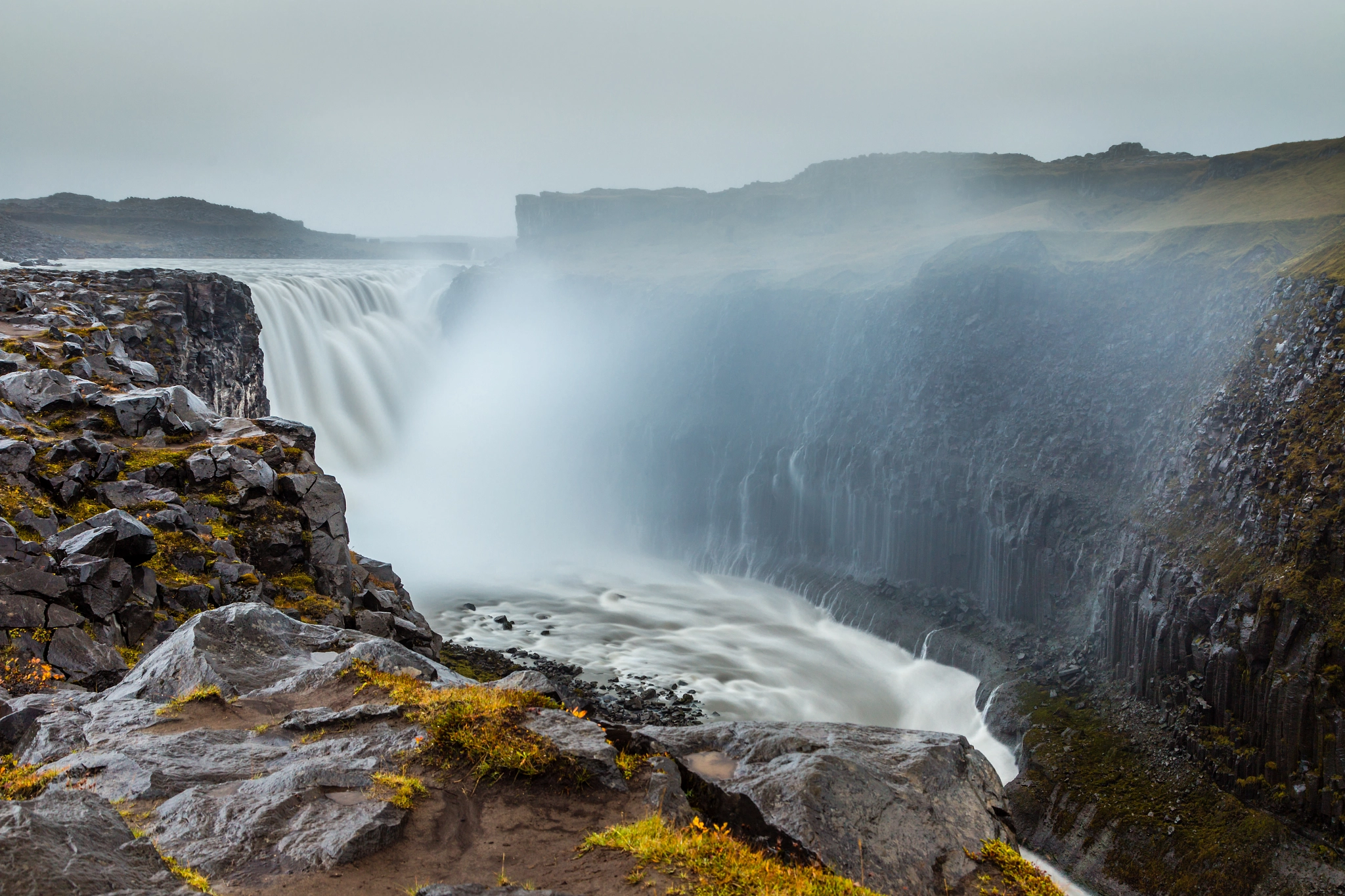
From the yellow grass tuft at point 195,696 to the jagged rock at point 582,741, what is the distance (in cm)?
423

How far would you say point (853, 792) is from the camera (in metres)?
8.14

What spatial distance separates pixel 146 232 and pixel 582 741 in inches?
4681

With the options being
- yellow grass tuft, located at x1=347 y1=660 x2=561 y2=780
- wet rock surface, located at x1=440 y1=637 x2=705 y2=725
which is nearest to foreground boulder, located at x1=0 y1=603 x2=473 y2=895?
yellow grass tuft, located at x1=347 y1=660 x2=561 y2=780

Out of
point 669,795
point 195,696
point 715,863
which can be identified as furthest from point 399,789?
point 195,696

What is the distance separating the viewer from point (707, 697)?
2983 cm

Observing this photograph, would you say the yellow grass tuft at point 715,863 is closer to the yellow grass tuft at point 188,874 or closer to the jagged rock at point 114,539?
the yellow grass tuft at point 188,874

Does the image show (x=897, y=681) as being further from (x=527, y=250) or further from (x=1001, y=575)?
(x=527, y=250)

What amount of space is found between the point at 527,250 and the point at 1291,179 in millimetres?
74566

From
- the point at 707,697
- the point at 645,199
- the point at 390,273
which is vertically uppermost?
the point at 645,199

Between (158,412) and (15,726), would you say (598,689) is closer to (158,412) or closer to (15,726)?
(158,412)

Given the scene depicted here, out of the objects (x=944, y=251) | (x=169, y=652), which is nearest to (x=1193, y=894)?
(x=169, y=652)

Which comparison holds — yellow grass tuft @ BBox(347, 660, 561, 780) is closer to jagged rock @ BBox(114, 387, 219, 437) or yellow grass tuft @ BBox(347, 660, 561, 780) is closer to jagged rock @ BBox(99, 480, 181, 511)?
jagged rock @ BBox(99, 480, 181, 511)

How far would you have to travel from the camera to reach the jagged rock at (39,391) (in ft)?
61.6

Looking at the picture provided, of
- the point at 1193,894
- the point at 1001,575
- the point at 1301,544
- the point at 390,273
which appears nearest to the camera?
the point at 1193,894
